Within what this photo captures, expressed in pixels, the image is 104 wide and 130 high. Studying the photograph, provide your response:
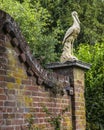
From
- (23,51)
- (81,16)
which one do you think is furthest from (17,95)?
(81,16)

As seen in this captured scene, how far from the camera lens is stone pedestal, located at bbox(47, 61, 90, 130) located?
7426mm

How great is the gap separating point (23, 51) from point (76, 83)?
6.60 feet

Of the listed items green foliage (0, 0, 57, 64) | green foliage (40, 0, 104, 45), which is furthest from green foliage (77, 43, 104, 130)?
green foliage (40, 0, 104, 45)

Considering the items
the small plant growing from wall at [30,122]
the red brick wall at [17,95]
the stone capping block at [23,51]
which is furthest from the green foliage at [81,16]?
the small plant growing from wall at [30,122]

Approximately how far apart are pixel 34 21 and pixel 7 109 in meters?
14.5

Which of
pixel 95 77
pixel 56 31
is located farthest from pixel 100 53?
pixel 56 31

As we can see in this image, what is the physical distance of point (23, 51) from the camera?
5.90 meters

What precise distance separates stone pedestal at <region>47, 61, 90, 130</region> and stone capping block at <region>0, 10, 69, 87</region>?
2.32 feet

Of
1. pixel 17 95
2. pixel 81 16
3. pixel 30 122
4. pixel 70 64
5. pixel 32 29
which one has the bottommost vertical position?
pixel 30 122

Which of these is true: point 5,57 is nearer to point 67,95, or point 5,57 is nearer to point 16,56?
point 16,56

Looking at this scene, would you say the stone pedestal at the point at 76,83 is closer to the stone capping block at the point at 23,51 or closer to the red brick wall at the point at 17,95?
the stone capping block at the point at 23,51

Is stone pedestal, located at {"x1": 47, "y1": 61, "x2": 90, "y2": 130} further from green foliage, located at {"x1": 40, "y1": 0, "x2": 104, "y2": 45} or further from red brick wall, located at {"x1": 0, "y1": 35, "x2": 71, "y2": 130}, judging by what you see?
green foliage, located at {"x1": 40, "y1": 0, "x2": 104, "y2": 45}

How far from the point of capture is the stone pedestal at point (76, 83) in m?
7.43

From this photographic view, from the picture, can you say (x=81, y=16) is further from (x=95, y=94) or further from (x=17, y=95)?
(x=17, y=95)
